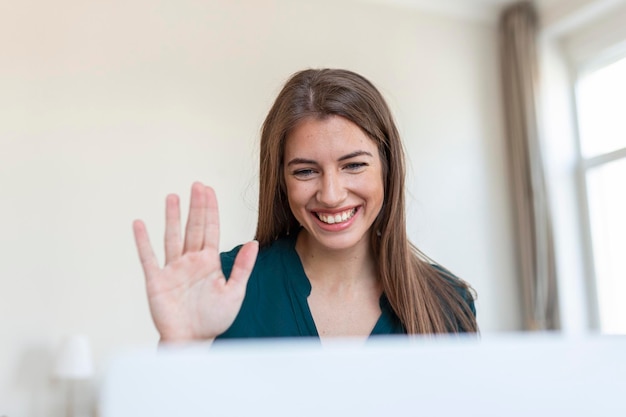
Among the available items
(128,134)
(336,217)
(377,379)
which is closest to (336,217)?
(336,217)

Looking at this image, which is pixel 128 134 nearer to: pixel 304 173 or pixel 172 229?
pixel 304 173

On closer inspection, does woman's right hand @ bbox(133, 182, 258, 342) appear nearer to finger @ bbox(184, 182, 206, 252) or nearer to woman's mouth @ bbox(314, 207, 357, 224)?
finger @ bbox(184, 182, 206, 252)

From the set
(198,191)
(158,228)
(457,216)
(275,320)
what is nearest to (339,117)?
(275,320)

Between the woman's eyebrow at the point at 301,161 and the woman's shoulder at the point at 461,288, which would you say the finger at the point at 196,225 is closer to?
the woman's eyebrow at the point at 301,161

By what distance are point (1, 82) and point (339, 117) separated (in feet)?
7.64

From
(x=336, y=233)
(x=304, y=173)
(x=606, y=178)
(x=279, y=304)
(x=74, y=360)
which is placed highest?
(x=606, y=178)

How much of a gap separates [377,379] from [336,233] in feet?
2.89

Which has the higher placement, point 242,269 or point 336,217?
point 336,217

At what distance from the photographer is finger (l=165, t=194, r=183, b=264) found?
0.76 metres

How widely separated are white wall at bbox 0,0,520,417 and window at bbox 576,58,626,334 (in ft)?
2.13

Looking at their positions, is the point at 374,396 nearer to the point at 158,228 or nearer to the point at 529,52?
the point at 158,228

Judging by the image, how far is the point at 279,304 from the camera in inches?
46.0

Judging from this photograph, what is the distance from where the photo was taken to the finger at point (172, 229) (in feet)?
2.49

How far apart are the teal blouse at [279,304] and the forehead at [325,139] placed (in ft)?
0.60
